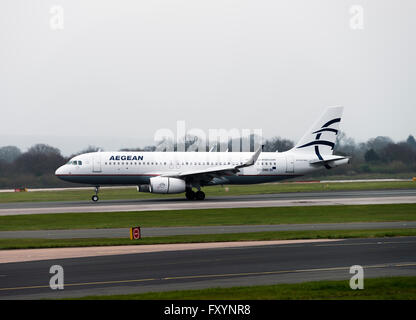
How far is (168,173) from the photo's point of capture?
54.4 metres

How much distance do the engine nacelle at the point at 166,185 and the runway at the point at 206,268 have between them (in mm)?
27113

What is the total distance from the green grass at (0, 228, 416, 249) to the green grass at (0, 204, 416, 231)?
230 inches

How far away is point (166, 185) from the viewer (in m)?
51.4

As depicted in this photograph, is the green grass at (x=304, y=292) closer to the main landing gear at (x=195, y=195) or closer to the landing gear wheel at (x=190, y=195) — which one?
the main landing gear at (x=195, y=195)

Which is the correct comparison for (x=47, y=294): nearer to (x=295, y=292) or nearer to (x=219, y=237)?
(x=295, y=292)

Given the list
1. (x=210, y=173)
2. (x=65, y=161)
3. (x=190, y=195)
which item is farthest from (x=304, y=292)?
(x=65, y=161)

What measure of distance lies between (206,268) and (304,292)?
15.8 ft

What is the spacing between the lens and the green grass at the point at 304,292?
14.8 meters

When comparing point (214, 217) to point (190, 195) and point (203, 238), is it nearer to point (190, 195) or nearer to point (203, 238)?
point (203, 238)

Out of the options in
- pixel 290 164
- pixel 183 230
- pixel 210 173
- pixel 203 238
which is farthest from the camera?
pixel 290 164

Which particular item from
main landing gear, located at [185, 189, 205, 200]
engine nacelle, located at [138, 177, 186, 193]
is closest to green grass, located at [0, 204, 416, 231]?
engine nacelle, located at [138, 177, 186, 193]

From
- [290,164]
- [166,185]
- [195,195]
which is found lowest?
[195,195]

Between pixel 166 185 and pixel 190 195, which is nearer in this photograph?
pixel 166 185

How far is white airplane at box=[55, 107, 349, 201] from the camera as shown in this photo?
52594 millimetres
